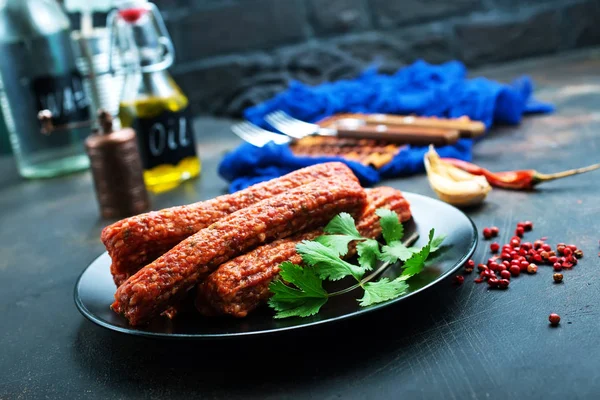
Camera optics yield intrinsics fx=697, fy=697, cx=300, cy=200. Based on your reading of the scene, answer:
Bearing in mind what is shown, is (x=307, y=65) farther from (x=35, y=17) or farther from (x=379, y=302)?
(x=379, y=302)

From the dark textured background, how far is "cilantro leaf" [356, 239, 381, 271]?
158cm

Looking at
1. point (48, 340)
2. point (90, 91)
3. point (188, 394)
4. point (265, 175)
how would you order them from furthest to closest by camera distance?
1. point (90, 91)
2. point (265, 175)
3. point (48, 340)
4. point (188, 394)

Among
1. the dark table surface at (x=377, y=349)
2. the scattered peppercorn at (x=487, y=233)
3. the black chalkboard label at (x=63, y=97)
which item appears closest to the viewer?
the dark table surface at (x=377, y=349)

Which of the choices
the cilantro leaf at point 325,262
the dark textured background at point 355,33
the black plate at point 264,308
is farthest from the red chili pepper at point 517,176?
the dark textured background at point 355,33

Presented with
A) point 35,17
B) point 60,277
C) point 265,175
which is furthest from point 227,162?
point 35,17

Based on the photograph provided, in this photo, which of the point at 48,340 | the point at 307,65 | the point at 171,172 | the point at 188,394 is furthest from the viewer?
the point at 307,65

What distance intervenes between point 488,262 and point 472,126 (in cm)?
61

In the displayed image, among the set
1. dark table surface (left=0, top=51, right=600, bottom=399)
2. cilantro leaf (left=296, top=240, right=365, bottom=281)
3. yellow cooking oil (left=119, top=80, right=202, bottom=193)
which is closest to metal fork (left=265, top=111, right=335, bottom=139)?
yellow cooking oil (left=119, top=80, right=202, bottom=193)

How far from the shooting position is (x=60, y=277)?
1074 millimetres

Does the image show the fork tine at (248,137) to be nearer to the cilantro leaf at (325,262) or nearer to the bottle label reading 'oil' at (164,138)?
the bottle label reading 'oil' at (164,138)

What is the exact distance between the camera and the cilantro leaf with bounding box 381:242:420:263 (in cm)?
81

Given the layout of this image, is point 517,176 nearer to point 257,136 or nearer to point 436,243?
point 436,243

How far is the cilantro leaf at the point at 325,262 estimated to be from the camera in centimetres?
77

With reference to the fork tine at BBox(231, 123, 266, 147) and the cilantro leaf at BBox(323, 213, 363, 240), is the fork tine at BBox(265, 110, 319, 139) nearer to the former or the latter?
the fork tine at BBox(231, 123, 266, 147)
